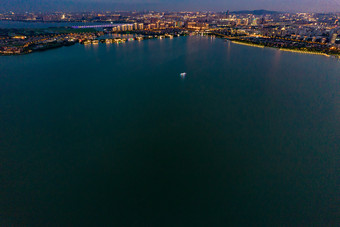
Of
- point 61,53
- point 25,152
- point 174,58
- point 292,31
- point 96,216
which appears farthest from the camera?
point 292,31

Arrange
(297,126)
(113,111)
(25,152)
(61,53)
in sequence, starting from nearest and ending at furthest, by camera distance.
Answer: (25,152) → (297,126) → (113,111) → (61,53)

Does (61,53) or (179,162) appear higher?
(61,53)

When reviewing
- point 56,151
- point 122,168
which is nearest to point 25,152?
point 56,151

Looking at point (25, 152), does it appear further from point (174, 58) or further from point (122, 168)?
point (174, 58)

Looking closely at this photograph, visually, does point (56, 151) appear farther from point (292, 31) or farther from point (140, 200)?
point (292, 31)

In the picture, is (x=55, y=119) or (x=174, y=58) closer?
(x=55, y=119)

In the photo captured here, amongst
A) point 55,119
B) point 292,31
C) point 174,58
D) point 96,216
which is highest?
point 292,31
